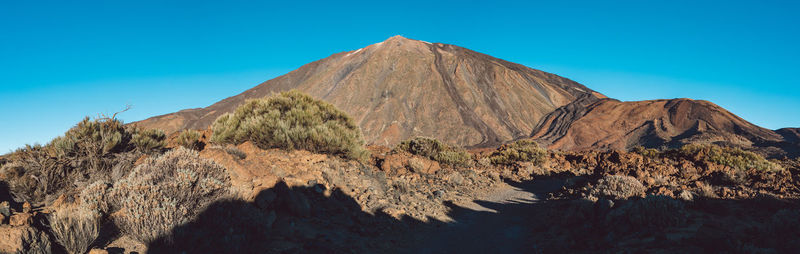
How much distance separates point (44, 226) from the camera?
3807 millimetres

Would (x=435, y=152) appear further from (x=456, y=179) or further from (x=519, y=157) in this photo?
(x=519, y=157)

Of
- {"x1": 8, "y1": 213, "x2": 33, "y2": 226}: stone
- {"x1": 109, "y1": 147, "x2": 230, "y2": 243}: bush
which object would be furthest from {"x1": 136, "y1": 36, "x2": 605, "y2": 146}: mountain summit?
{"x1": 8, "y1": 213, "x2": 33, "y2": 226}: stone

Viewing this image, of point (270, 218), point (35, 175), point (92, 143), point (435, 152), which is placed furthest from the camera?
point (435, 152)

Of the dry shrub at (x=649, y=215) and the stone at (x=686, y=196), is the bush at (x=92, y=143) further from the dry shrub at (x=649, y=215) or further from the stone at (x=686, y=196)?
the stone at (x=686, y=196)

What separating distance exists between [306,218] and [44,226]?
2.98 meters

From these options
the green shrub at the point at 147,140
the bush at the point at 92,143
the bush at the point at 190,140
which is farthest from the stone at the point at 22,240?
the bush at the point at 190,140

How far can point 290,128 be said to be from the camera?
Result: 954 centimetres

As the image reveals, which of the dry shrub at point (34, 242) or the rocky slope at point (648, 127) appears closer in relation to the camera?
the dry shrub at point (34, 242)

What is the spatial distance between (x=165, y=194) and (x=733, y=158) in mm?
17411

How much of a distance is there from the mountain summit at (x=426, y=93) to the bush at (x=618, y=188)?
43.6 m

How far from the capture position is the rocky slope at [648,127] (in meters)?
43.5

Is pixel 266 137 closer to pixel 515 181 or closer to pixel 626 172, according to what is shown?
pixel 515 181

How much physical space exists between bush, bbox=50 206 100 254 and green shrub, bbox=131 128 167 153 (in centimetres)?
430

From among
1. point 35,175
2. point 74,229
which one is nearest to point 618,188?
point 74,229
